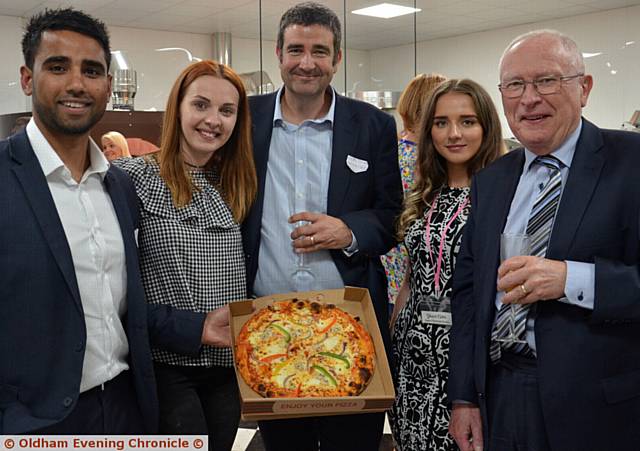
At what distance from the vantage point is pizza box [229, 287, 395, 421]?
1.59m

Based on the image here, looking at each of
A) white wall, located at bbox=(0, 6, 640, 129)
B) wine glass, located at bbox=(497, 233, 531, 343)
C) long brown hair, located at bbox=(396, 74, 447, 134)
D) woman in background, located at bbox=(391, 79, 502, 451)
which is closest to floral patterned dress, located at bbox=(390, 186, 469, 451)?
woman in background, located at bbox=(391, 79, 502, 451)

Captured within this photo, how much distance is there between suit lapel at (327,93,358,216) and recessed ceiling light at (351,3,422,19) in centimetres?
417

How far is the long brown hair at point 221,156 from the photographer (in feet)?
6.61

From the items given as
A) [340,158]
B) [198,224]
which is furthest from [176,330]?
[340,158]

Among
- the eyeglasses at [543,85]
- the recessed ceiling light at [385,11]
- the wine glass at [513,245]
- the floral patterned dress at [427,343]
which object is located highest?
the recessed ceiling light at [385,11]

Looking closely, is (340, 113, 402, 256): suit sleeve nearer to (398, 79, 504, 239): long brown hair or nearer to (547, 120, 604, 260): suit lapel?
(398, 79, 504, 239): long brown hair

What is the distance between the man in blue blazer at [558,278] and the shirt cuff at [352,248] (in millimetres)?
460

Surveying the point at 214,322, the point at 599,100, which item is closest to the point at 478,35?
the point at 599,100

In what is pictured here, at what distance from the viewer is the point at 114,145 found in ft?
16.1

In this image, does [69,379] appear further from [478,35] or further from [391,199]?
[478,35]

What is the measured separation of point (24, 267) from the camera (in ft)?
4.79

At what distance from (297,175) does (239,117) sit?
0.29 m

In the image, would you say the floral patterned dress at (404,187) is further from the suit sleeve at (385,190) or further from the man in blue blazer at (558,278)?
the man in blue blazer at (558,278)

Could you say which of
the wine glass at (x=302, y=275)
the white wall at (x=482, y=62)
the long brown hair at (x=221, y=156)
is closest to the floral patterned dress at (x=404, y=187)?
the wine glass at (x=302, y=275)
